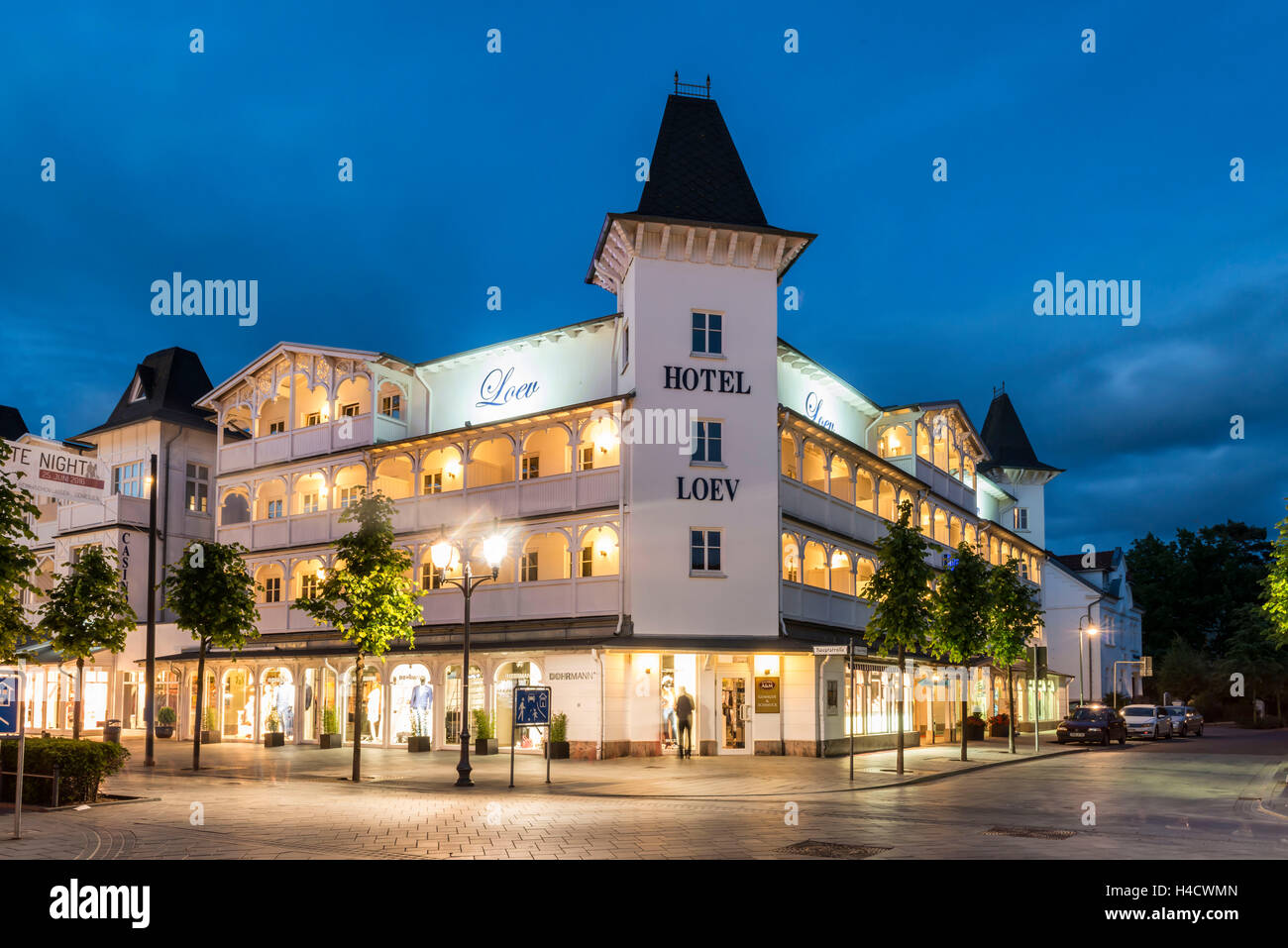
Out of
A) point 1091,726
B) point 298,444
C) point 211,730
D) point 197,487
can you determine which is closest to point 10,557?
point 298,444

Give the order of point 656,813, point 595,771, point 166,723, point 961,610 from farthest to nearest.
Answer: point 166,723 → point 961,610 → point 595,771 → point 656,813

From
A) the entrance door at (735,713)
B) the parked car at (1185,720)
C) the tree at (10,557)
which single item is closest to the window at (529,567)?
the entrance door at (735,713)

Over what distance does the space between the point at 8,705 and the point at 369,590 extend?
11531 millimetres

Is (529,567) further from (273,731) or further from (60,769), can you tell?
(60,769)

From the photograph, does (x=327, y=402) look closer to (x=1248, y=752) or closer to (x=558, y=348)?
(x=558, y=348)

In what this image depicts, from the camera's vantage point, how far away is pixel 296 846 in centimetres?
1414

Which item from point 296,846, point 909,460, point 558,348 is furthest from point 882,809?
point 909,460

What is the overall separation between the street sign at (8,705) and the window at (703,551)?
21.5 metres

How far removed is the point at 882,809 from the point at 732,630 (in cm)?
1472

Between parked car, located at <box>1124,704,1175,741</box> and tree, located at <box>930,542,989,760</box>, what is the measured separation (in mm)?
19175

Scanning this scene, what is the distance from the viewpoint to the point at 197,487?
174 feet

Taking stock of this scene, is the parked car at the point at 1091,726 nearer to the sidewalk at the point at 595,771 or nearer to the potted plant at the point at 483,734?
the sidewalk at the point at 595,771

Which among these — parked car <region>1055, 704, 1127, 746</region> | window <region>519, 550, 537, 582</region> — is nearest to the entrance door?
window <region>519, 550, 537, 582</region>

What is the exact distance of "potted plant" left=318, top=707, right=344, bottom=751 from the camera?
122 ft
